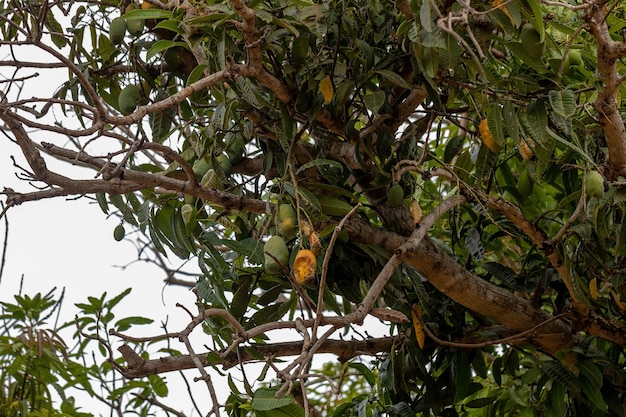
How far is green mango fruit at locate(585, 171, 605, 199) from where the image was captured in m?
0.94

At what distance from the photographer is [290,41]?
3.53 feet

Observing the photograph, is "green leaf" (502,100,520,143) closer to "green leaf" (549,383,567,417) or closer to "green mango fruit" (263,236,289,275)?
"green mango fruit" (263,236,289,275)

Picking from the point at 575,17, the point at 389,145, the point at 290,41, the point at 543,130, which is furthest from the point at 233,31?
the point at 575,17

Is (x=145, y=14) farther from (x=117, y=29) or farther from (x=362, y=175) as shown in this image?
(x=362, y=175)

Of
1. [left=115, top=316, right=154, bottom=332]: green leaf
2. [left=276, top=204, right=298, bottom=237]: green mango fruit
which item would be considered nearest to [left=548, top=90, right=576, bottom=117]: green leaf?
[left=276, top=204, right=298, bottom=237]: green mango fruit

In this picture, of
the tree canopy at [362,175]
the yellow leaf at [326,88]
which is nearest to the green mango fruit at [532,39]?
the tree canopy at [362,175]

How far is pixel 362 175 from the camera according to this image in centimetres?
116

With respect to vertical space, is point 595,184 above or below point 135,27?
below

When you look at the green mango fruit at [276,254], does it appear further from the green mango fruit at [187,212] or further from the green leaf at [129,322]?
the green leaf at [129,322]

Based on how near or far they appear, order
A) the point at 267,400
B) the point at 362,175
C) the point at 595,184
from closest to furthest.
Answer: the point at 267,400 < the point at 595,184 < the point at 362,175

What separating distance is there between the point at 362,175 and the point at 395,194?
0.10 m

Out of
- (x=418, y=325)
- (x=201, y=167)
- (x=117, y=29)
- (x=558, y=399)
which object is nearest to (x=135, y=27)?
(x=117, y=29)

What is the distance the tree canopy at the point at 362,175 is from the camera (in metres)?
0.90

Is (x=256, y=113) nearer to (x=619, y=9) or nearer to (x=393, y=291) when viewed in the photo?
(x=393, y=291)
